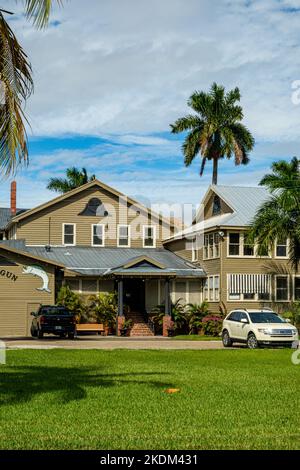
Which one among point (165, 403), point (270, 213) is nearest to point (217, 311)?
point (270, 213)

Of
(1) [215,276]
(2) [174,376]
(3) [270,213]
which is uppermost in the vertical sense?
(3) [270,213]

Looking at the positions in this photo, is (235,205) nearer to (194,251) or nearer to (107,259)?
(194,251)

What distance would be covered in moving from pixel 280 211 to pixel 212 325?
848cm

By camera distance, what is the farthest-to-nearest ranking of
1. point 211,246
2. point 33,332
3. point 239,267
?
point 211,246
point 239,267
point 33,332

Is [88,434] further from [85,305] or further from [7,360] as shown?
[85,305]

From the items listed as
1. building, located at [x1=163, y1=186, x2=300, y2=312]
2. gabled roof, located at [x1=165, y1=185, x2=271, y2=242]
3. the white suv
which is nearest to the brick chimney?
gabled roof, located at [x1=165, y1=185, x2=271, y2=242]

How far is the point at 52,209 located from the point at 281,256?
1536 centimetres

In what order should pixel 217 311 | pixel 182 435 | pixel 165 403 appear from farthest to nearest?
pixel 217 311
pixel 165 403
pixel 182 435

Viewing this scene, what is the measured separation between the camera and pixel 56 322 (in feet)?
126

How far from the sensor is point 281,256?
4681 centimetres

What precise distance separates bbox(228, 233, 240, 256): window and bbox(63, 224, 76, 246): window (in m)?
11.2

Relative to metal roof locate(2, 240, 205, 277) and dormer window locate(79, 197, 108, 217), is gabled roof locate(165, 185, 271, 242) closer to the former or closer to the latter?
metal roof locate(2, 240, 205, 277)

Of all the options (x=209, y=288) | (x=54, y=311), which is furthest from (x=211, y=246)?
(x=54, y=311)
